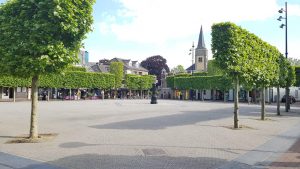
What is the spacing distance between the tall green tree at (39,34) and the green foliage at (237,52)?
7.49m

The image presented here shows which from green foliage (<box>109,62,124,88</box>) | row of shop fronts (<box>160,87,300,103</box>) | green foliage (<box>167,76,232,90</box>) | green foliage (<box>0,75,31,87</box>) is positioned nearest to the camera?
green foliage (<box>0,75,31,87</box>)

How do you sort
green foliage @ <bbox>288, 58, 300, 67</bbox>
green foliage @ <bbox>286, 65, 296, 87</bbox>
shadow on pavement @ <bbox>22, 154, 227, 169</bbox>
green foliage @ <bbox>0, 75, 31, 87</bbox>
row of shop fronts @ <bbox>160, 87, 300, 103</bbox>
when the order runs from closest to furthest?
shadow on pavement @ <bbox>22, 154, 227, 169</bbox> → green foliage @ <bbox>286, 65, 296, 87</bbox> → green foliage @ <bbox>0, 75, 31, 87</bbox> → row of shop fronts @ <bbox>160, 87, 300, 103</bbox> → green foliage @ <bbox>288, 58, 300, 67</bbox>

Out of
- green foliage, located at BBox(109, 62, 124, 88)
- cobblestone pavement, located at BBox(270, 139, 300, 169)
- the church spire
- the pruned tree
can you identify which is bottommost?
cobblestone pavement, located at BBox(270, 139, 300, 169)

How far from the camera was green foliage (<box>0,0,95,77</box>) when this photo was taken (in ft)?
42.9

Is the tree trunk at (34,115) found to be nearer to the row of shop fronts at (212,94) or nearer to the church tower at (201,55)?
the row of shop fronts at (212,94)

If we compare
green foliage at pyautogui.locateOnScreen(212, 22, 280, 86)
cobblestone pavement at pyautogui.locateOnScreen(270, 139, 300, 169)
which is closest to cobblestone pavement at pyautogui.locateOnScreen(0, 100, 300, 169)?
cobblestone pavement at pyautogui.locateOnScreen(270, 139, 300, 169)

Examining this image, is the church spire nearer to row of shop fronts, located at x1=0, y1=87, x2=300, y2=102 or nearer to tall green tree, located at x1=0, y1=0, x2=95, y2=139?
row of shop fronts, located at x1=0, y1=87, x2=300, y2=102

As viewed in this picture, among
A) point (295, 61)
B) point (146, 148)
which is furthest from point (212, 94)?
point (146, 148)

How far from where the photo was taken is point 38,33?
13.1 m

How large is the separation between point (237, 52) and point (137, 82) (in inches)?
2495

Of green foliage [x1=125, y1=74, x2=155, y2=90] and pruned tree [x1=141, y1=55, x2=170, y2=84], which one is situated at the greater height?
pruned tree [x1=141, y1=55, x2=170, y2=84]

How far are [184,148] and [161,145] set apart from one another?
36.7 inches

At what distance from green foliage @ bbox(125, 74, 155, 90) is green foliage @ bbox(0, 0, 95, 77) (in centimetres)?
6607

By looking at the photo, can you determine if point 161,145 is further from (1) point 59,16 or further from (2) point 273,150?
(1) point 59,16
